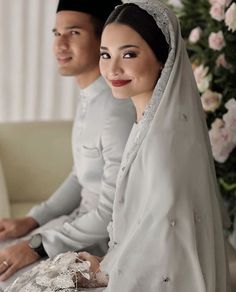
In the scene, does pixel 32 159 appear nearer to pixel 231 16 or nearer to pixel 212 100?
pixel 212 100

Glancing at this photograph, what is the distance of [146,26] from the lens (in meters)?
1.33

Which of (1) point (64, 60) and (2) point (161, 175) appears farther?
(1) point (64, 60)

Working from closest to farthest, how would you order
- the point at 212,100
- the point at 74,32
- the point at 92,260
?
the point at 92,260
the point at 74,32
the point at 212,100

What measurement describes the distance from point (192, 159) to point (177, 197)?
0.09 m

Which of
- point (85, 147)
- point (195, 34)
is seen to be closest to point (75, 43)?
point (85, 147)

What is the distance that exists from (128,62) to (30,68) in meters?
1.65

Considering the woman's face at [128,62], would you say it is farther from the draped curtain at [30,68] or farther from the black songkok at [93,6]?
the draped curtain at [30,68]

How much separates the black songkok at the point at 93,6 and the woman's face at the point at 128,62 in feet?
1.06

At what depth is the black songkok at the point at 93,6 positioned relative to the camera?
66.8 inches

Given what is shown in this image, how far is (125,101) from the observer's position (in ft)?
5.52

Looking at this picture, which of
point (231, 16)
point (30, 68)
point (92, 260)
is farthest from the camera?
point (30, 68)

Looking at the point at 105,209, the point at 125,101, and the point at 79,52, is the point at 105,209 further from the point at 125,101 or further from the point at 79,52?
the point at 79,52

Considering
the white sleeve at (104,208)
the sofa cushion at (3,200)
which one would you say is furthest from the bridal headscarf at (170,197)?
the sofa cushion at (3,200)

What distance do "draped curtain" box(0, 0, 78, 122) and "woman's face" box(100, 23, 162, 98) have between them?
1.55 m
